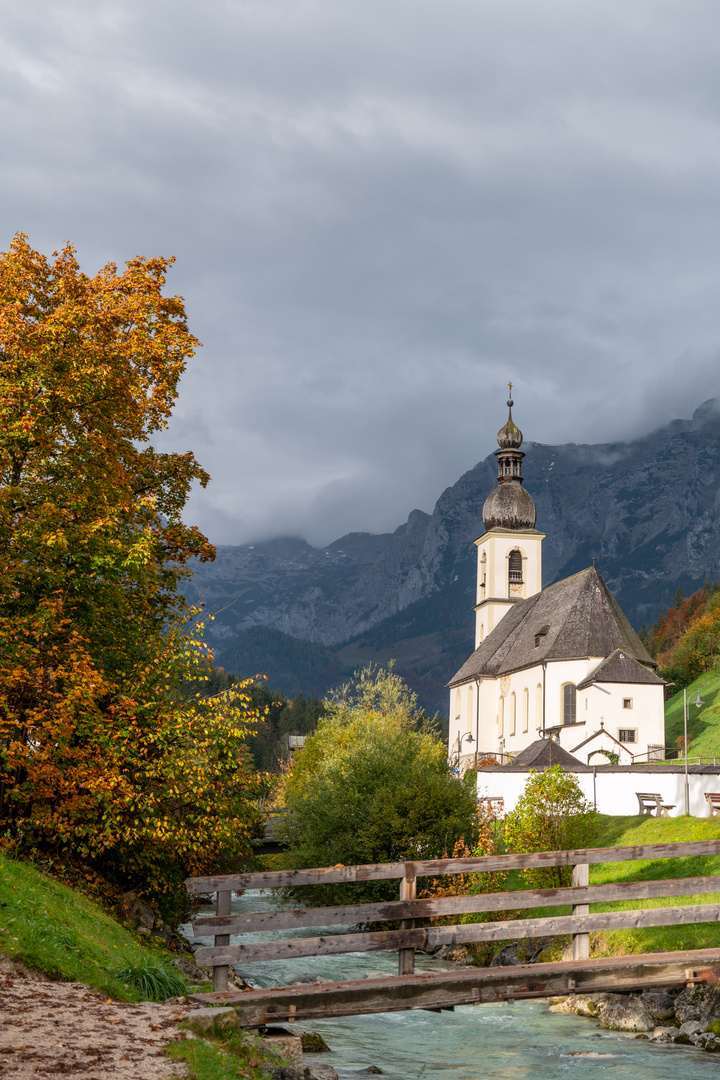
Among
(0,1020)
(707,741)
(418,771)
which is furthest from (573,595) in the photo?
(0,1020)

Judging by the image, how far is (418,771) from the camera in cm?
3438

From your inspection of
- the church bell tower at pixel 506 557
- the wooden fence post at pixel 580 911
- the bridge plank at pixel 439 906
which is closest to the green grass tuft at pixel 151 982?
the bridge plank at pixel 439 906

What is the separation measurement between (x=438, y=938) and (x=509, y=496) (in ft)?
272

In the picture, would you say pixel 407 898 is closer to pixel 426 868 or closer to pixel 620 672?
pixel 426 868

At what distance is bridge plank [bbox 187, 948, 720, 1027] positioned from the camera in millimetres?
11297

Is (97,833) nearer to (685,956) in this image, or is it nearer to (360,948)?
(360,948)

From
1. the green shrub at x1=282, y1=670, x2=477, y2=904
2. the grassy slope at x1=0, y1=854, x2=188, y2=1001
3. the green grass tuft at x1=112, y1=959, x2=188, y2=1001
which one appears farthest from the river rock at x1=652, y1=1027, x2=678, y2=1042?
the green shrub at x1=282, y1=670, x2=477, y2=904

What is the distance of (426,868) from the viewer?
12367mm

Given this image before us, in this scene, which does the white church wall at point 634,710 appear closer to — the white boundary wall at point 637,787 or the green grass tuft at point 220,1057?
the white boundary wall at point 637,787

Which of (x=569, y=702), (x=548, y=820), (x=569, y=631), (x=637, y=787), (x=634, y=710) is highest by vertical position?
(x=569, y=631)

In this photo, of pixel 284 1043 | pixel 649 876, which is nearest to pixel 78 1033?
pixel 284 1043

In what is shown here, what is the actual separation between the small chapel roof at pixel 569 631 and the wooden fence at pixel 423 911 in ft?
155

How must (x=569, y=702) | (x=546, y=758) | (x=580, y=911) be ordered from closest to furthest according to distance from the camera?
(x=580, y=911), (x=546, y=758), (x=569, y=702)

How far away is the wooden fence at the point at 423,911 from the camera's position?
38.1ft
